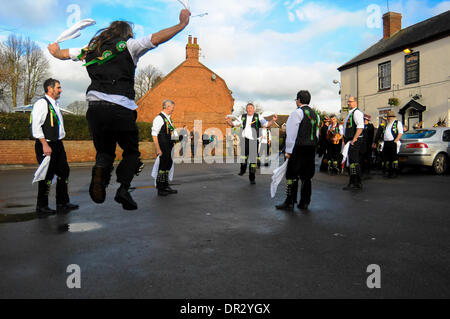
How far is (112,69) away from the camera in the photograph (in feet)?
11.8

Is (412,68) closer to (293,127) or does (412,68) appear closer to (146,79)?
(293,127)

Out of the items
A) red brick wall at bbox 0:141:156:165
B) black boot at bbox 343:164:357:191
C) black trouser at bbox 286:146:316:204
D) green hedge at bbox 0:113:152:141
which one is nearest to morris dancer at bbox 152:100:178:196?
black trouser at bbox 286:146:316:204

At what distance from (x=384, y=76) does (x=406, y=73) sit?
2008mm

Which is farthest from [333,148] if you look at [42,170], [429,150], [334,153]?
[42,170]

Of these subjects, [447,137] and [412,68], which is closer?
[447,137]

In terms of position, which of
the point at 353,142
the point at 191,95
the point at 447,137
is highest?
the point at 191,95

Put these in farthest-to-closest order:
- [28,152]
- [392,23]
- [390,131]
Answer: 1. [392,23]
2. [28,152]
3. [390,131]

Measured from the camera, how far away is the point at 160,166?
25.5 ft

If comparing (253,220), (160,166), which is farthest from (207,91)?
(253,220)

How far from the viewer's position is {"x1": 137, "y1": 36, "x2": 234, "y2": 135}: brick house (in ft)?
111

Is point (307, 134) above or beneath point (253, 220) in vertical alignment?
above

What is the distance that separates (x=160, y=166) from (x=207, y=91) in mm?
29118

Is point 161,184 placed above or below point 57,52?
below
